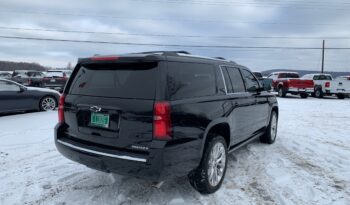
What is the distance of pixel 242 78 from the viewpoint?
5.27 m

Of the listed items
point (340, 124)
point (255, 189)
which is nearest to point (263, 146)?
point (255, 189)

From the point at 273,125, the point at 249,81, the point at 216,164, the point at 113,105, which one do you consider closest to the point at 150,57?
the point at 113,105

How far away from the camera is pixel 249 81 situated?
18.5 ft

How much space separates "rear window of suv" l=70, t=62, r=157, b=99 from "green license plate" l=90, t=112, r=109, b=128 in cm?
25

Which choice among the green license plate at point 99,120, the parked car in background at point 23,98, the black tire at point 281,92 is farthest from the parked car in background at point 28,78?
the green license plate at point 99,120

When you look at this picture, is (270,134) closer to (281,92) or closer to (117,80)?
(117,80)

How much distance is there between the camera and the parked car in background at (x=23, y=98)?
33.3 ft

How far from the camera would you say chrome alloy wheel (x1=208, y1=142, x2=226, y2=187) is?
3.91 metres

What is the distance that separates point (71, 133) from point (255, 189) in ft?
8.66

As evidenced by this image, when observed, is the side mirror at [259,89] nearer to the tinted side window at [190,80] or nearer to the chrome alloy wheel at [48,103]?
the tinted side window at [190,80]

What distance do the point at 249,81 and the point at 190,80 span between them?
2318 mm

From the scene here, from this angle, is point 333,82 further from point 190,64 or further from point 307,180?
point 190,64

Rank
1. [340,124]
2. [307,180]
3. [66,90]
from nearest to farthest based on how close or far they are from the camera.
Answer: [66,90] → [307,180] → [340,124]

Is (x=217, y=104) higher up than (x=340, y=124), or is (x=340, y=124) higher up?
(x=217, y=104)
